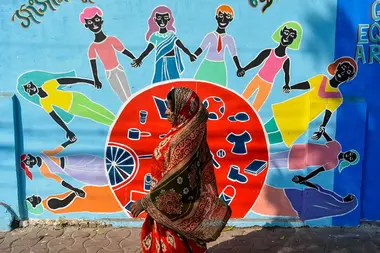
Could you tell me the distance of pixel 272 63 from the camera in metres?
4.55

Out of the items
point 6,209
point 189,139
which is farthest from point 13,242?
point 189,139

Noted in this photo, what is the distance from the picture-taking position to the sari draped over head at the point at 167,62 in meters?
4.55

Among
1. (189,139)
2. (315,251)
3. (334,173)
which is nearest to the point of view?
(189,139)

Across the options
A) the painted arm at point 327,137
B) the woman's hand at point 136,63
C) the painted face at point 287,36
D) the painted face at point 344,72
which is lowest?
the painted arm at point 327,137

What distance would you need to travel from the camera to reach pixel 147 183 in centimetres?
476

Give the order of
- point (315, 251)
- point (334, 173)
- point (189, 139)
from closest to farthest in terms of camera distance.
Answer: point (189, 139) → point (315, 251) → point (334, 173)

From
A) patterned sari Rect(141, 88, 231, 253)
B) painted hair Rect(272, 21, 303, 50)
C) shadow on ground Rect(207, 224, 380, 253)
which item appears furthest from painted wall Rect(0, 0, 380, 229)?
patterned sari Rect(141, 88, 231, 253)

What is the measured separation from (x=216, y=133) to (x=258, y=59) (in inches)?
31.8

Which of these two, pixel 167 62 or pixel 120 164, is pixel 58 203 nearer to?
pixel 120 164

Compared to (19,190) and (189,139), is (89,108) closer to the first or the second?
(19,190)

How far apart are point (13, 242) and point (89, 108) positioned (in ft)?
4.73

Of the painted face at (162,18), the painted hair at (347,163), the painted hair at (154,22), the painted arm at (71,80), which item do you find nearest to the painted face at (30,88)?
the painted arm at (71,80)

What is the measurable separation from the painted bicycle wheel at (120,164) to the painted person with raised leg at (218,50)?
3.28 ft

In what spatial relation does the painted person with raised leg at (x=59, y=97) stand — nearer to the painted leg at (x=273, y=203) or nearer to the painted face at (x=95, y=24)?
the painted face at (x=95, y=24)
